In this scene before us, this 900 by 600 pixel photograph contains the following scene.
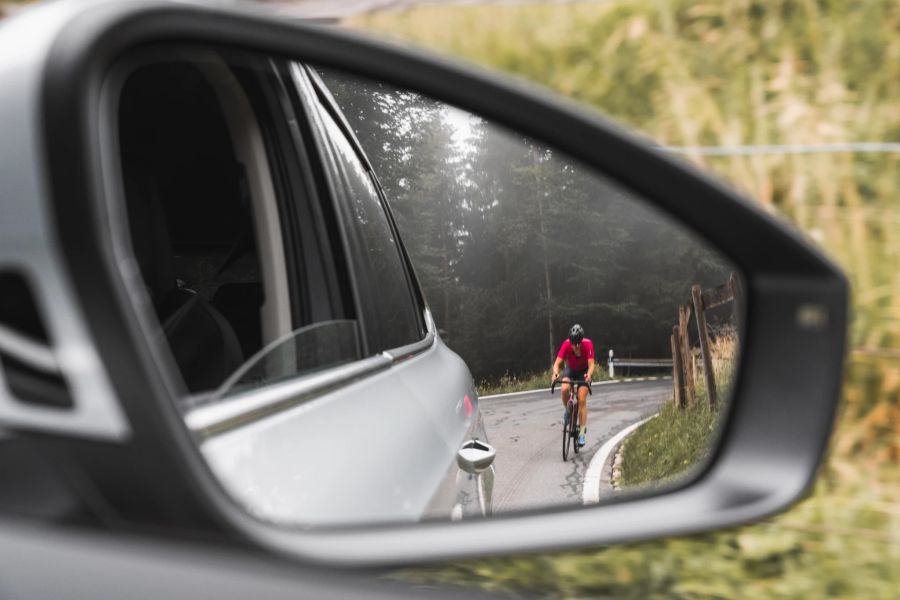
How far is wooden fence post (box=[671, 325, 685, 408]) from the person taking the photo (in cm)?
183

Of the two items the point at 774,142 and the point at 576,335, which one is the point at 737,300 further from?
the point at 774,142

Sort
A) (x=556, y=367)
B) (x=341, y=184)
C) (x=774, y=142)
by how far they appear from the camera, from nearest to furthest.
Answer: (x=556, y=367) → (x=341, y=184) → (x=774, y=142)

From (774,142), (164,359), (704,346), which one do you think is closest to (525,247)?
(704,346)

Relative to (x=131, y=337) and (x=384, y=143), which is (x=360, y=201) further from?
(x=131, y=337)

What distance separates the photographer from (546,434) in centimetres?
181

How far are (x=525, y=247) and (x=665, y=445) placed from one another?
0.65 metres

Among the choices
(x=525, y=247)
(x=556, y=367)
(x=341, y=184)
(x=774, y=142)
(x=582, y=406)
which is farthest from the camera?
(x=774, y=142)

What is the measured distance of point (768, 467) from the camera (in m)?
1.26

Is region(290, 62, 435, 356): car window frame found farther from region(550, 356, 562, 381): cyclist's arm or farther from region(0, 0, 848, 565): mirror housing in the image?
region(0, 0, 848, 565): mirror housing

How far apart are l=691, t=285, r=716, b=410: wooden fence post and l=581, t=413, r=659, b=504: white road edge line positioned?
8.1 inches

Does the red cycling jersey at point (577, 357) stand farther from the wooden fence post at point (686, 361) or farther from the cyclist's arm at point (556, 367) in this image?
the wooden fence post at point (686, 361)

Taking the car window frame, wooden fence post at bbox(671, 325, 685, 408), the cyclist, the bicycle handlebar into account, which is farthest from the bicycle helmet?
the car window frame

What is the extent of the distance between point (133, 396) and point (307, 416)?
50 cm

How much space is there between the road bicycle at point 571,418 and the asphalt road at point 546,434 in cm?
2
